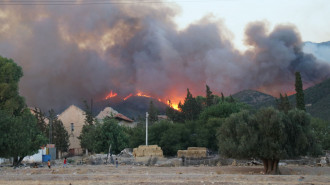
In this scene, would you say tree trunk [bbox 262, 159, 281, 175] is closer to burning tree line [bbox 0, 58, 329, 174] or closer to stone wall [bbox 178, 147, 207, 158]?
burning tree line [bbox 0, 58, 329, 174]

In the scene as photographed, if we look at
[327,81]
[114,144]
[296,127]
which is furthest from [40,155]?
[327,81]

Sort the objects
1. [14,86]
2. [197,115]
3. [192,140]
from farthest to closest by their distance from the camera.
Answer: [197,115]
[192,140]
[14,86]

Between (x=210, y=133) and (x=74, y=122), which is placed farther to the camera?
(x=74, y=122)

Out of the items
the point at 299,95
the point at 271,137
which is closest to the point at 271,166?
the point at 271,137

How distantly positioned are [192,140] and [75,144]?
127 feet

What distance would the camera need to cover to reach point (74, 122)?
309 feet

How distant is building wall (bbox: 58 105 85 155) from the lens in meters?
93.0

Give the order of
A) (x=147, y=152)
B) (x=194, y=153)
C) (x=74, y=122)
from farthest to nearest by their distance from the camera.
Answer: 1. (x=74, y=122)
2. (x=194, y=153)
3. (x=147, y=152)

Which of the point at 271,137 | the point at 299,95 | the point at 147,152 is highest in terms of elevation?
the point at 299,95

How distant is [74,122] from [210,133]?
41.5m

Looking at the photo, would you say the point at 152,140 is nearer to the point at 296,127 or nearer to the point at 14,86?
the point at 14,86

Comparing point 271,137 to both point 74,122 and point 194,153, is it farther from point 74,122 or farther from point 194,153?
point 74,122

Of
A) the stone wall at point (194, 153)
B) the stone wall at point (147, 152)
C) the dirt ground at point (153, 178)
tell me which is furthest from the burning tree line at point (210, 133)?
the stone wall at point (147, 152)

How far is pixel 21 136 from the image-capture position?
41219 millimetres
